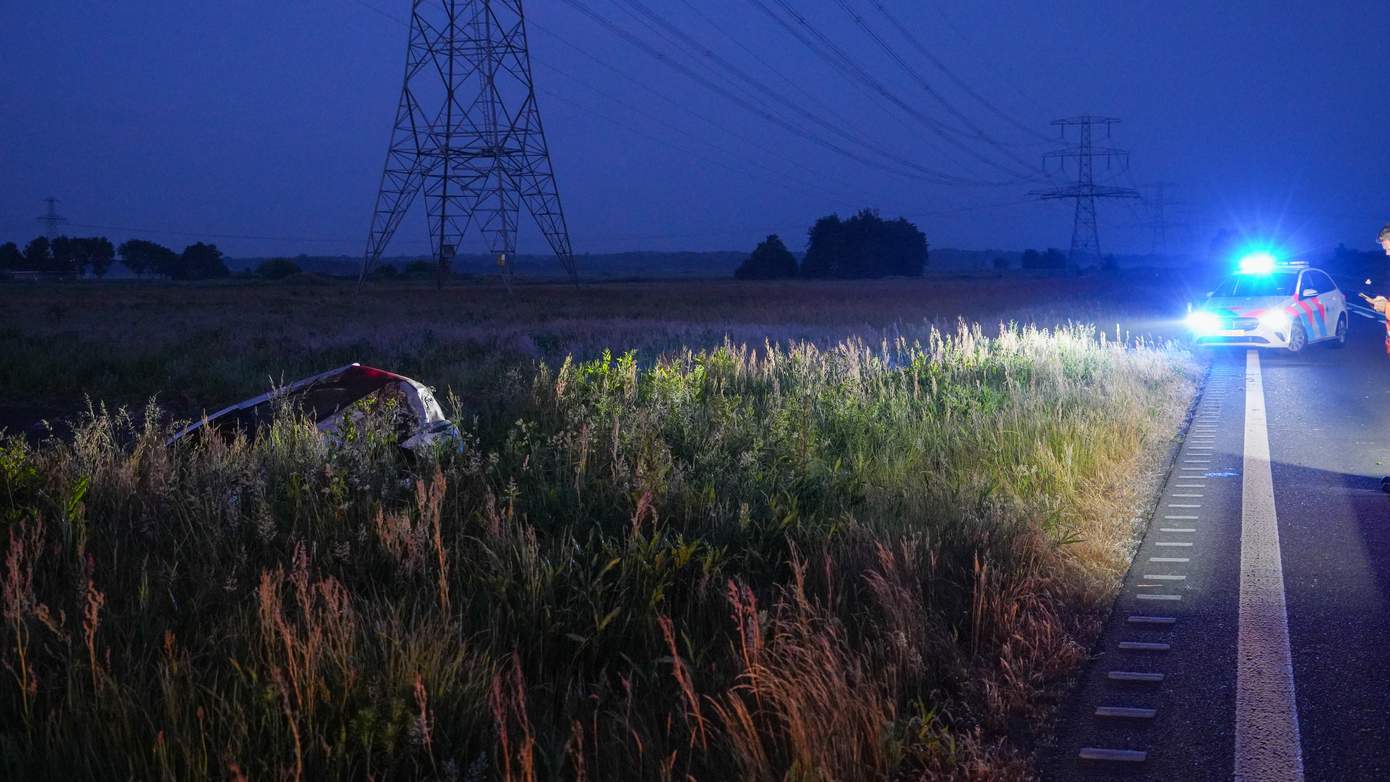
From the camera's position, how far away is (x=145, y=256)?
407 feet

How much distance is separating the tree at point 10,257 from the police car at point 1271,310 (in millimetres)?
119974

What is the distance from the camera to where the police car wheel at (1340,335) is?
24.1 metres

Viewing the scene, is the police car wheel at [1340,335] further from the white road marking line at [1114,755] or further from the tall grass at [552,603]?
the white road marking line at [1114,755]

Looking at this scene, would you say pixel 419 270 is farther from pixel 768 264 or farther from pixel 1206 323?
pixel 1206 323

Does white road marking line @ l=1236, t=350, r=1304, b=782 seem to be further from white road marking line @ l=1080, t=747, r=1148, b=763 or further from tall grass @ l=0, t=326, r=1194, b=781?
tall grass @ l=0, t=326, r=1194, b=781

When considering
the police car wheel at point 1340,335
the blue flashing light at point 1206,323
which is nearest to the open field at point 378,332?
the blue flashing light at point 1206,323

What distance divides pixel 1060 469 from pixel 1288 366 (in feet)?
46.1

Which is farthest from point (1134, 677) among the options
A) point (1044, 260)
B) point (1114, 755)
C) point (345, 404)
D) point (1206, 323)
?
point (1044, 260)

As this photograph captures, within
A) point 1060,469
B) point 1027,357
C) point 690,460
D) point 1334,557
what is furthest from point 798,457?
point 1027,357

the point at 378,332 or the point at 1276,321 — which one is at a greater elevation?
the point at 1276,321

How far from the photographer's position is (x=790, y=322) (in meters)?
36.2

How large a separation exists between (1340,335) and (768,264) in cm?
9323

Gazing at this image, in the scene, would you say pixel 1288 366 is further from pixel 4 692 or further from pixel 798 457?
pixel 4 692

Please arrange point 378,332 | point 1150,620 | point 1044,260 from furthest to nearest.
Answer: point 1044,260, point 378,332, point 1150,620
